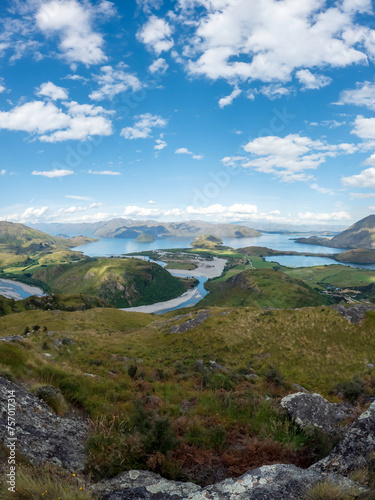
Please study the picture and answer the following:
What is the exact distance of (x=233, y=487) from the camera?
6.77 meters

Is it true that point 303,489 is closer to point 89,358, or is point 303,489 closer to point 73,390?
point 73,390

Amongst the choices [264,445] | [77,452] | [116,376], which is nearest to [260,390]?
[264,445]

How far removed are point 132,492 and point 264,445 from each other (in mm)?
5787

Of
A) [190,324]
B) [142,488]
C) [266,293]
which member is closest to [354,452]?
[142,488]

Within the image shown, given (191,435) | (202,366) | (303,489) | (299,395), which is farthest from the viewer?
(202,366)

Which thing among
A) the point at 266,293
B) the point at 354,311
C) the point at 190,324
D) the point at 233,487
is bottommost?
the point at 266,293

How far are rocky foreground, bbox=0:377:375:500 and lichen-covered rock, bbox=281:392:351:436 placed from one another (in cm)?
349

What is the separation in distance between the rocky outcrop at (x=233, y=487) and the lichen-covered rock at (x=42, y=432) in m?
1.88

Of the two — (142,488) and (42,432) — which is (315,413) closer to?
(142,488)

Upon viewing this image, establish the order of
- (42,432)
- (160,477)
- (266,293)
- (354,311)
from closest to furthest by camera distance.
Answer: (160,477), (42,432), (354,311), (266,293)

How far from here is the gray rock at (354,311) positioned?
37.7 m

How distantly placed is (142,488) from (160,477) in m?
0.85

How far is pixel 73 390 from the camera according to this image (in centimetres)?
1302

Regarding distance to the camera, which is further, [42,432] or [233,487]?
[42,432]
